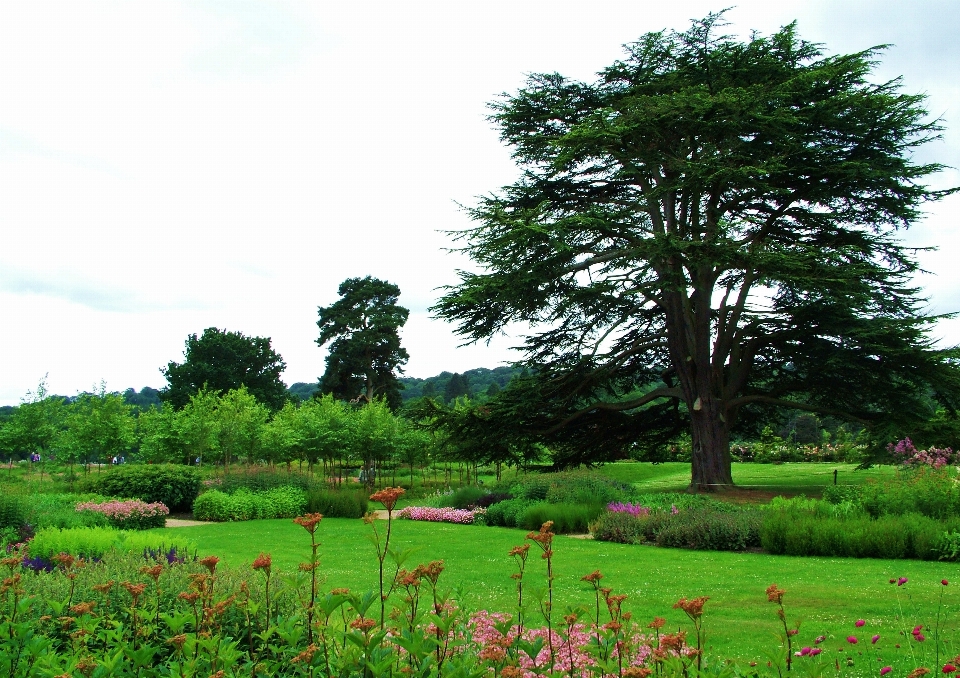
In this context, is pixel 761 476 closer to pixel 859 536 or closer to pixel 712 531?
pixel 712 531

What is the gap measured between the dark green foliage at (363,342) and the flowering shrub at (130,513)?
3434 cm

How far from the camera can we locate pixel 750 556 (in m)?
10.1

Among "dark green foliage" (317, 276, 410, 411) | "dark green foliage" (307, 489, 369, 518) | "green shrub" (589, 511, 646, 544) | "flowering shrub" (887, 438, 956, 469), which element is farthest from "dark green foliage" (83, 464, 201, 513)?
"dark green foliage" (317, 276, 410, 411)

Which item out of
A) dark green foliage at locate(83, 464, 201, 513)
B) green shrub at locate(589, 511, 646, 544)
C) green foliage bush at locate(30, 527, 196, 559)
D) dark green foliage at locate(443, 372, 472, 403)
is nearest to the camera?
green foliage bush at locate(30, 527, 196, 559)

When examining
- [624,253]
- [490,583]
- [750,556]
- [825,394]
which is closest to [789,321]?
[825,394]

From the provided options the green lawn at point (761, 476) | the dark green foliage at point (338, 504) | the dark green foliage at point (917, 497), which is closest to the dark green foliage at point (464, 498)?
the dark green foliage at point (338, 504)

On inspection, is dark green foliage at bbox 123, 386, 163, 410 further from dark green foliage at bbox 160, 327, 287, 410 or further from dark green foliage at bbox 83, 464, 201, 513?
dark green foliage at bbox 83, 464, 201, 513

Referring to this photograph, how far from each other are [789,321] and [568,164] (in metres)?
6.84

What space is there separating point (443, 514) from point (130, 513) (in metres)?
6.34

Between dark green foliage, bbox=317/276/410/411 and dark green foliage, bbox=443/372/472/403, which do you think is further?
dark green foliage, bbox=443/372/472/403

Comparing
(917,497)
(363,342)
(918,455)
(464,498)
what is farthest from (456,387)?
(917,497)

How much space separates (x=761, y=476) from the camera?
2706cm

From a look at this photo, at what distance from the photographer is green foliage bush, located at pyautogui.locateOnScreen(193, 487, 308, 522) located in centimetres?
1742

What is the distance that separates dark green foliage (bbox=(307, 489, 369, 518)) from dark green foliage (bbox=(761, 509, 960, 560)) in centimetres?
1018
